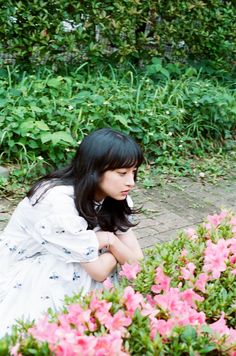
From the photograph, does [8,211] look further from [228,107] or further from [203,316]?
[228,107]

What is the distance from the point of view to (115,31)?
599 cm

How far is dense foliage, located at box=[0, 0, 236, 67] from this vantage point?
17.8 ft

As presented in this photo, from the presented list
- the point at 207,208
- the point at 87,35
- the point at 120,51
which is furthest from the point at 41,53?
the point at 207,208

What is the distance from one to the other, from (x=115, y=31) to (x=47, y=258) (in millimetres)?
4166

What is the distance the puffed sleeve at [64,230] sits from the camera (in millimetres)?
2193

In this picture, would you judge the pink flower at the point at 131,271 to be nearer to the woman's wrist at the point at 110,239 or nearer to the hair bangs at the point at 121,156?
the woman's wrist at the point at 110,239

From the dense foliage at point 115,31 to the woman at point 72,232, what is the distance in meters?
3.38

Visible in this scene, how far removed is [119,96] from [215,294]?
360 centimetres

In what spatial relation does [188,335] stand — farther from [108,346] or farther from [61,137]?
[61,137]

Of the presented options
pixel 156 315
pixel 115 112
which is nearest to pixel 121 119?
pixel 115 112

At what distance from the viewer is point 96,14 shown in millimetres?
5809

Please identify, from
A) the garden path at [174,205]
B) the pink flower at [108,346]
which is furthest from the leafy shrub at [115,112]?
the pink flower at [108,346]

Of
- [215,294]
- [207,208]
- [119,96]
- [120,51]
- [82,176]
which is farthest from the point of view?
[120,51]

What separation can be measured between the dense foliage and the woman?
338 centimetres
